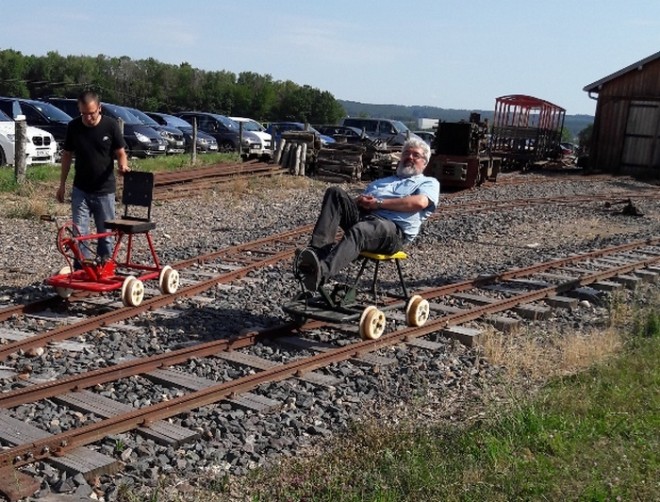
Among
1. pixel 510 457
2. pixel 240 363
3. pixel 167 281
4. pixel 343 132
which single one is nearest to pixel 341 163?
pixel 343 132

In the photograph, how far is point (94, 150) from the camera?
868cm

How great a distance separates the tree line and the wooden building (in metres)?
25.6

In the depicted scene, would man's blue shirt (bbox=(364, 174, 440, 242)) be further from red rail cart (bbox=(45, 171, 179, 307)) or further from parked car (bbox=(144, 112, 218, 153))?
parked car (bbox=(144, 112, 218, 153))

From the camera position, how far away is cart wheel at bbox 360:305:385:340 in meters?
7.35

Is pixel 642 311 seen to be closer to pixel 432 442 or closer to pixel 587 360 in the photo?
pixel 587 360

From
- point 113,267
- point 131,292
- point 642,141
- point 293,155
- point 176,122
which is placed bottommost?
point 131,292

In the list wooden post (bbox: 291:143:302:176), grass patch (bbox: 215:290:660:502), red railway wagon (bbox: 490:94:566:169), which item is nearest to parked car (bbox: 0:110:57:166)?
wooden post (bbox: 291:143:302:176)

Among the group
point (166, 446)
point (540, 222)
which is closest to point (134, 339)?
point (166, 446)

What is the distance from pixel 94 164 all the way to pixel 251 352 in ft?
9.45

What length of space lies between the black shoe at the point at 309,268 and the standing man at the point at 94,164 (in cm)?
256

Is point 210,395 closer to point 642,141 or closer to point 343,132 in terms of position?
A: point 343,132

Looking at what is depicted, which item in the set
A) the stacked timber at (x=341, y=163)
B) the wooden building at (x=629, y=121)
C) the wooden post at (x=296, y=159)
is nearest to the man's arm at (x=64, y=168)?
the wooden post at (x=296, y=159)

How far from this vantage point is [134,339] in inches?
289

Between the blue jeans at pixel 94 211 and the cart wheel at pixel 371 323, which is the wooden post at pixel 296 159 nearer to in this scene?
the blue jeans at pixel 94 211
